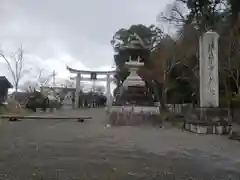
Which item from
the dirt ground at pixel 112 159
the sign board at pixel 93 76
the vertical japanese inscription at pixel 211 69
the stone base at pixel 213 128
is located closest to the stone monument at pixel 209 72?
the vertical japanese inscription at pixel 211 69

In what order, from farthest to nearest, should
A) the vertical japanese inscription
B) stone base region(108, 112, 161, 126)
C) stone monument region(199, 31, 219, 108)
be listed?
stone base region(108, 112, 161, 126) < the vertical japanese inscription < stone monument region(199, 31, 219, 108)

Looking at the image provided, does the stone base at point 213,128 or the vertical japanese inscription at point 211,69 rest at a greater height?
the vertical japanese inscription at point 211,69

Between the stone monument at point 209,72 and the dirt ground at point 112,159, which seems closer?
the dirt ground at point 112,159

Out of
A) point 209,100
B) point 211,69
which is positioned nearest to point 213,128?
point 209,100

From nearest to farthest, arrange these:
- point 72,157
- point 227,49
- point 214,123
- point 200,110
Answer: point 72,157
point 214,123
point 200,110
point 227,49

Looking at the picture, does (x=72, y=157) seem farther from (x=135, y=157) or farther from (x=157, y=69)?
(x=157, y=69)

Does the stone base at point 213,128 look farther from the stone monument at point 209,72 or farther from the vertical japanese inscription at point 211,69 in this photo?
the vertical japanese inscription at point 211,69

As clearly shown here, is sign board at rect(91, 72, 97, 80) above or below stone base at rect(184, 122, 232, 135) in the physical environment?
above

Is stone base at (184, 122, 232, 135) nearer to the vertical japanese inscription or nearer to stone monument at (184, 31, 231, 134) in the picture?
stone monument at (184, 31, 231, 134)

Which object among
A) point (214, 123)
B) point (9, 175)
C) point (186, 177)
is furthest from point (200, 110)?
point (9, 175)

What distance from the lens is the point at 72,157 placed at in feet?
26.7

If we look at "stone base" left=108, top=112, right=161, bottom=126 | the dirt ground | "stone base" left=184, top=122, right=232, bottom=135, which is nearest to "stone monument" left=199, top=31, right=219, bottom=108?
"stone base" left=184, top=122, right=232, bottom=135

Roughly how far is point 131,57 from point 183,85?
699 inches

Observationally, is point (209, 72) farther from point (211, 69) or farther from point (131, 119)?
point (131, 119)
